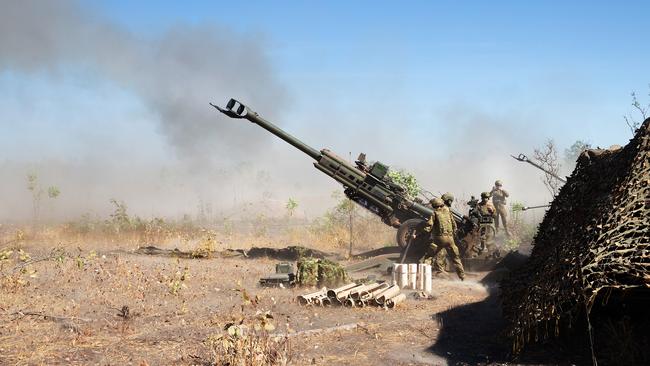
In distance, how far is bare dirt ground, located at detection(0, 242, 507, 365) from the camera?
5.95 meters

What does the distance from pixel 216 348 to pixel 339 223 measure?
13660 millimetres

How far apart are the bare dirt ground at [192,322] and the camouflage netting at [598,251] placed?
0.86 m

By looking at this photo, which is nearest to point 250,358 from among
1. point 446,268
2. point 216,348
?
point 216,348

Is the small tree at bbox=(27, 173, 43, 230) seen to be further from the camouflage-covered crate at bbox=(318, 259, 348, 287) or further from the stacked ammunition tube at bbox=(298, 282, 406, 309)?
the stacked ammunition tube at bbox=(298, 282, 406, 309)

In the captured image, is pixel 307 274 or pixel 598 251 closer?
pixel 598 251

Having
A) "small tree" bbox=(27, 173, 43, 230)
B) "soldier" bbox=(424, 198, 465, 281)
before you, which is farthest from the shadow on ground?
→ "small tree" bbox=(27, 173, 43, 230)

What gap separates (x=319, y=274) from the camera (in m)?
9.91

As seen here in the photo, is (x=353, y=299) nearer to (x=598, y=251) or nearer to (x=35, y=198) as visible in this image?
(x=598, y=251)

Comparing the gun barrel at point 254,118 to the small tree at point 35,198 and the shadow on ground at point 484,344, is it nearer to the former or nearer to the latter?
the shadow on ground at point 484,344

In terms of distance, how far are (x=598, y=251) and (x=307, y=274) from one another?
5.75 m

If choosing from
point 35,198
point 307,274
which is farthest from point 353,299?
point 35,198

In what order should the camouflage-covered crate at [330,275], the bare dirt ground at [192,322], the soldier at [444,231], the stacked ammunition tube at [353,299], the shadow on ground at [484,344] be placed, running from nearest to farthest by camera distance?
the shadow on ground at [484,344] < the bare dirt ground at [192,322] < the stacked ammunition tube at [353,299] < the camouflage-covered crate at [330,275] < the soldier at [444,231]

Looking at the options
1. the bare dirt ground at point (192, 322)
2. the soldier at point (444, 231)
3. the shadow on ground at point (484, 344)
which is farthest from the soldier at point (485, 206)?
the shadow on ground at point (484, 344)

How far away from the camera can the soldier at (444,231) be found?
36.0ft
